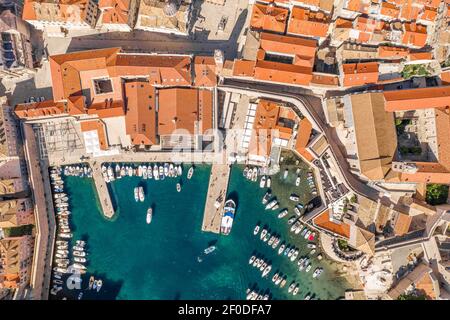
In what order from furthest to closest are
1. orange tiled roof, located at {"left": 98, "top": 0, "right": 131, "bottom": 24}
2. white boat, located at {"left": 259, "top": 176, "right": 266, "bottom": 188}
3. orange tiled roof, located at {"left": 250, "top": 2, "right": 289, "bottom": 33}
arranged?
1. white boat, located at {"left": 259, "top": 176, "right": 266, "bottom": 188}
2. orange tiled roof, located at {"left": 250, "top": 2, "right": 289, "bottom": 33}
3. orange tiled roof, located at {"left": 98, "top": 0, "right": 131, "bottom": 24}

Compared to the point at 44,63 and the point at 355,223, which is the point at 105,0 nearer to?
the point at 44,63

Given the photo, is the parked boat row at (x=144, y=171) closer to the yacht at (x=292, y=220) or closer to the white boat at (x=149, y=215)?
the white boat at (x=149, y=215)

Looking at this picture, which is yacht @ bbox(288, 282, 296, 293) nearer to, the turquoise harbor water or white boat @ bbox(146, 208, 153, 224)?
the turquoise harbor water

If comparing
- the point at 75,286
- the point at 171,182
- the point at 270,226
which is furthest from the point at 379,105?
the point at 75,286

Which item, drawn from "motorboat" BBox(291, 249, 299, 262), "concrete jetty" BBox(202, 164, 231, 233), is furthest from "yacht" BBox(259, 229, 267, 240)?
"concrete jetty" BBox(202, 164, 231, 233)

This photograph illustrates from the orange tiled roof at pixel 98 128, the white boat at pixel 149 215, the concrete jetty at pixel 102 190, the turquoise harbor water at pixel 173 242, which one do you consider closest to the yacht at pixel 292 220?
the turquoise harbor water at pixel 173 242

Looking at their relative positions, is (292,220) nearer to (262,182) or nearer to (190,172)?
(262,182)
